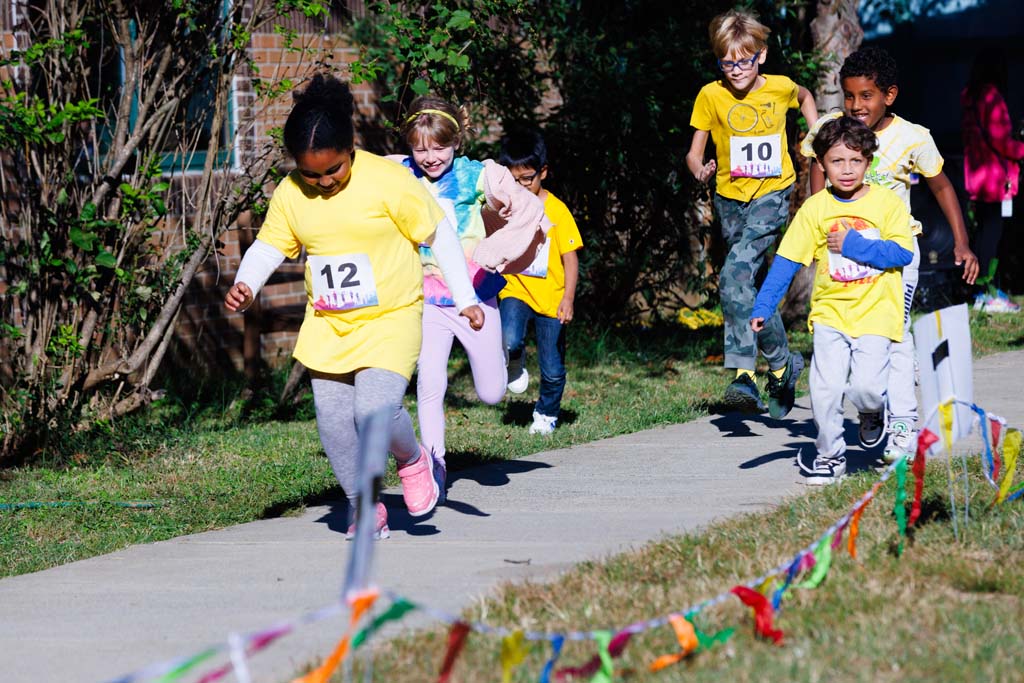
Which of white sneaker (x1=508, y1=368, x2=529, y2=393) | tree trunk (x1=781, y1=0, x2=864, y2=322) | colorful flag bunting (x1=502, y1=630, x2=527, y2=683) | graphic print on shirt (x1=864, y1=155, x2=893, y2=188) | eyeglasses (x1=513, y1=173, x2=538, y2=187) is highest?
tree trunk (x1=781, y1=0, x2=864, y2=322)

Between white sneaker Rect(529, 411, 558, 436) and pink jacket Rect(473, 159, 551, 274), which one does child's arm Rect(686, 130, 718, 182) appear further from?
white sneaker Rect(529, 411, 558, 436)

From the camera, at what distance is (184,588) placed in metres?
5.08

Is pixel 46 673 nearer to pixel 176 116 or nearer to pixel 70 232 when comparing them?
pixel 70 232

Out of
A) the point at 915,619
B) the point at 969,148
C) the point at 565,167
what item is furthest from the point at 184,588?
the point at 969,148

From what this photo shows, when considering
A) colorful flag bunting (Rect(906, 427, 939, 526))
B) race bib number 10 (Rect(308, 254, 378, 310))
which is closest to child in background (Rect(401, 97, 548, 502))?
race bib number 10 (Rect(308, 254, 378, 310))

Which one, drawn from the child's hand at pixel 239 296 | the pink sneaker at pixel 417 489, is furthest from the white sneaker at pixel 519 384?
the child's hand at pixel 239 296

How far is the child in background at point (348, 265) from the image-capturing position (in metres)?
5.30

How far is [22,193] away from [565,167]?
15.5ft

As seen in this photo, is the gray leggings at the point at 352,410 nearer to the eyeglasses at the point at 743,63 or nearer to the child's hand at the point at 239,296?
the child's hand at the point at 239,296

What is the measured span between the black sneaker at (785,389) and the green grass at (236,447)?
84 centimetres

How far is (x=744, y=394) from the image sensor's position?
7539 millimetres

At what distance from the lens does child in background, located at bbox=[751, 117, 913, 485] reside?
6.08 m

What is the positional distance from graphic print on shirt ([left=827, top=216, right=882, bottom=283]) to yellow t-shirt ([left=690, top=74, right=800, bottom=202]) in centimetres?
169

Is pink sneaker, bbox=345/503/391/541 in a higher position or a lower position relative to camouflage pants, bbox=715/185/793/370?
lower
